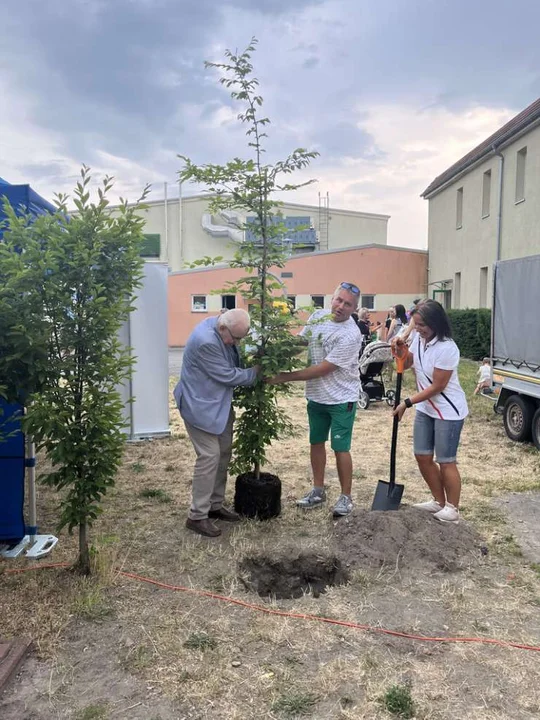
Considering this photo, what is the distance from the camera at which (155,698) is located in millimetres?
2447

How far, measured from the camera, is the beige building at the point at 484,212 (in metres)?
15.9

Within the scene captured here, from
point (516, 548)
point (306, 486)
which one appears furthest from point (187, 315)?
point (516, 548)

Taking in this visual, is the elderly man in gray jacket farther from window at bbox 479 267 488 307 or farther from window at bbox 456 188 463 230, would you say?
window at bbox 456 188 463 230

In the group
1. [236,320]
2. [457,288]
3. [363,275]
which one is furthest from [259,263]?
[363,275]

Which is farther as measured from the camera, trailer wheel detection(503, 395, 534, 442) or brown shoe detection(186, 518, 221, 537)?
trailer wheel detection(503, 395, 534, 442)

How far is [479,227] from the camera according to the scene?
19656mm

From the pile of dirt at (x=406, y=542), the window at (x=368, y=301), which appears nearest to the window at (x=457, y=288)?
the window at (x=368, y=301)

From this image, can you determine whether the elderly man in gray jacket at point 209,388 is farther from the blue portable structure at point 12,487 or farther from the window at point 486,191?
→ the window at point 486,191

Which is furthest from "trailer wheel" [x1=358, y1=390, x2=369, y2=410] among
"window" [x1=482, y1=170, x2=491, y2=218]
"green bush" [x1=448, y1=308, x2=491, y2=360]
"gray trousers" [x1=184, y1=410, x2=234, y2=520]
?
"window" [x1=482, y1=170, x2=491, y2=218]

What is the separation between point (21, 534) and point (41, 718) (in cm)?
185

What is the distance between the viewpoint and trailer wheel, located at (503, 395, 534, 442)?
7031 mm

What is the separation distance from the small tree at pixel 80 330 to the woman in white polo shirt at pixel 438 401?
2150 mm

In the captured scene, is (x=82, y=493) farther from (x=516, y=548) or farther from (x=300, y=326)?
(x=516, y=548)

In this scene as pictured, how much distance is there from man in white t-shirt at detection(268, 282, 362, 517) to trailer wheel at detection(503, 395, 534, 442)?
3.50m
